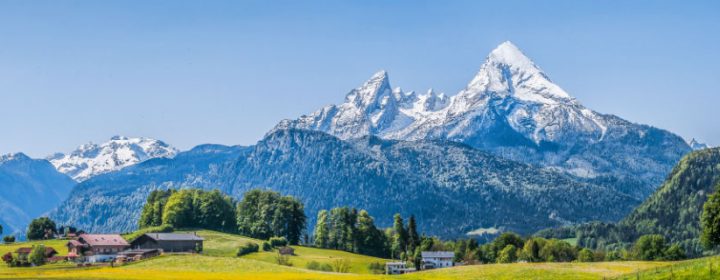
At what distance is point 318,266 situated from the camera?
19238 cm

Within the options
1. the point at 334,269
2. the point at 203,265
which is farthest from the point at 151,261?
the point at 334,269

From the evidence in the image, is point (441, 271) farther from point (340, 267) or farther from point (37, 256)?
point (37, 256)

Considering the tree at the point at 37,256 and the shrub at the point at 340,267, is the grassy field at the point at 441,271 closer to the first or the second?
the tree at the point at 37,256

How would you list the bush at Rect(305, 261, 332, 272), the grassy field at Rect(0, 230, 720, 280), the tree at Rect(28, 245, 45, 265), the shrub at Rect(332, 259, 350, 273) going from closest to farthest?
1. the grassy field at Rect(0, 230, 720, 280)
2. the tree at Rect(28, 245, 45, 265)
3. the bush at Rect(305, 261, 332, 272)
4. the shrub at Rect(332, 259, 350, 273)

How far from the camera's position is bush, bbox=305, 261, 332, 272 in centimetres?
18943

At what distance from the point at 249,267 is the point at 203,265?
909 centimetres

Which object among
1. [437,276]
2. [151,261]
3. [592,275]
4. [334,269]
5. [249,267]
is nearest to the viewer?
[592,275]

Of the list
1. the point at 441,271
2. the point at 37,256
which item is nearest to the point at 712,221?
the point at 441,271

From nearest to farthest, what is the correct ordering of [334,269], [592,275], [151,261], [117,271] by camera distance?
[592,275], [117,271], [151,261], [334,269]

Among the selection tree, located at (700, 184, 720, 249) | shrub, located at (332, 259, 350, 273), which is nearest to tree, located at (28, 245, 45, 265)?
shrub, located at (332, 259, 350, 273)

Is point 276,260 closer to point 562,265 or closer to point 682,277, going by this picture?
point 562,265

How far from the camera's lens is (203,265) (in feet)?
523

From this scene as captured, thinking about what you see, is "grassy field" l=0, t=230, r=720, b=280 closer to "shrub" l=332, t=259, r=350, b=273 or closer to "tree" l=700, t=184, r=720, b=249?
"tree" l=700, t=184, r=720, b=249

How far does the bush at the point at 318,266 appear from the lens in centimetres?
18943
